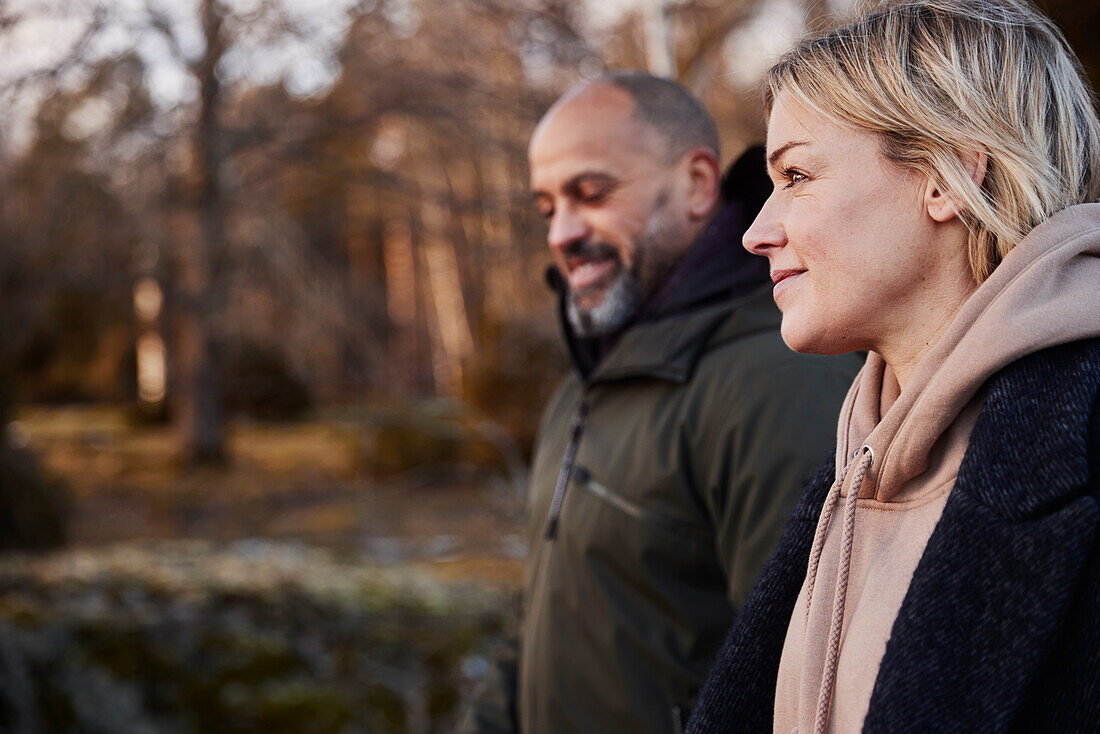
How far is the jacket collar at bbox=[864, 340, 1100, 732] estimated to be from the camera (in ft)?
2.67

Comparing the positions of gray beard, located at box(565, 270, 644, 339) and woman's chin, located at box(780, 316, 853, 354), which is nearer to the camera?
woman's chin, located at box(780, 316, 853, 354)

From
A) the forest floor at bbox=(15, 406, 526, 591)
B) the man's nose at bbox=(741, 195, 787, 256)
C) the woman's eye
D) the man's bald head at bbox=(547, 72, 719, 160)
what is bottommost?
the forest floor at bbox=(15, 406, 526, 591)

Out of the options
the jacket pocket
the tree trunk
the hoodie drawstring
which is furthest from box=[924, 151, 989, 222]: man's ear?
the tree trunk

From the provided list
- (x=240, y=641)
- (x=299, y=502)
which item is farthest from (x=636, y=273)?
(x=299, y=502)

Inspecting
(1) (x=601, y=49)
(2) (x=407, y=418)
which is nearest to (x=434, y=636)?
(1) (x=601, y=49)

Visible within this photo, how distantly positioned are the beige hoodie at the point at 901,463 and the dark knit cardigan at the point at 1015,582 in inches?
1.7

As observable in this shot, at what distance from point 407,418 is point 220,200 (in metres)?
3.06

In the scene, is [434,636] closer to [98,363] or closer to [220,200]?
[220,200]

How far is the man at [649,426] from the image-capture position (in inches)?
65.3

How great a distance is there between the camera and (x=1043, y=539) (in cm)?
83

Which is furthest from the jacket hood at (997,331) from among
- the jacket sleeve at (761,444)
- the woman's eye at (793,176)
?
the jacket sleeve at (761,444)

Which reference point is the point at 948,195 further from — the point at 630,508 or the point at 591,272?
the point at 591,272

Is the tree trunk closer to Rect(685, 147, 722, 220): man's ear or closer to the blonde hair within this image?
Rect(685, 147, 722, 220): man's ear

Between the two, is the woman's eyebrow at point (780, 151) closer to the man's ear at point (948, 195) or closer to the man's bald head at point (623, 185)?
the man's ear at point (948, 195)
